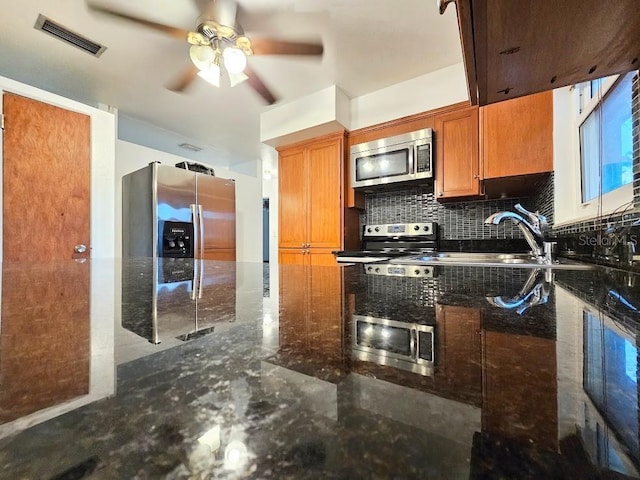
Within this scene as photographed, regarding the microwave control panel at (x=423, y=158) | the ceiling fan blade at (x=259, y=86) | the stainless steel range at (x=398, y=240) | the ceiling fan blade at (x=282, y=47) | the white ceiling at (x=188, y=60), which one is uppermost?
Answer: the white ceiling at (x=188, y=60)

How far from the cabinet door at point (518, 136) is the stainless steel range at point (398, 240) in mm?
695

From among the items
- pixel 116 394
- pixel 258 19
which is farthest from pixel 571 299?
pixel 258 19

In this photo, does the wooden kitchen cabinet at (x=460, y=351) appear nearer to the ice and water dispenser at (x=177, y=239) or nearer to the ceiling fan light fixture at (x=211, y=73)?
the ceiling fan light fixture at (x=211, y=73)

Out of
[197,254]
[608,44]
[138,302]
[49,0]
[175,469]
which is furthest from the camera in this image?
[197,254]

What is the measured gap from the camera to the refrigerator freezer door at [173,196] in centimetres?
285

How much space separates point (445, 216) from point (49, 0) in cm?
314

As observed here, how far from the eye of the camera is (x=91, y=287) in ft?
2.03

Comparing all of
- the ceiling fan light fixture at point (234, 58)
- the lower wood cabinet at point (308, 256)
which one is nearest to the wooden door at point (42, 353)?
the ceiling fan light fixture at point (234, 58)

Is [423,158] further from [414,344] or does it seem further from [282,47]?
[414,344]

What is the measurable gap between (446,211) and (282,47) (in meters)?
1.85

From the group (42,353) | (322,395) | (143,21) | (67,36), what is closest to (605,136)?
(322,395)

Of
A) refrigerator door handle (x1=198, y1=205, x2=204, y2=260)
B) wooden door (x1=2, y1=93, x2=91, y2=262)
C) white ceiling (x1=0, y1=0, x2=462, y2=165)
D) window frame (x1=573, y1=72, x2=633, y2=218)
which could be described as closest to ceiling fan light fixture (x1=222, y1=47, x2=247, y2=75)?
white ceiling (x1=0, y1=0, x2=462, y2=165)

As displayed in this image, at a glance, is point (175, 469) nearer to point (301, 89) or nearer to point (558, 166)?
point (558, 166)

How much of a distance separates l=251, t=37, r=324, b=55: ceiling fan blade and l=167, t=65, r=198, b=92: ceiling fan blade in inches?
26.2
